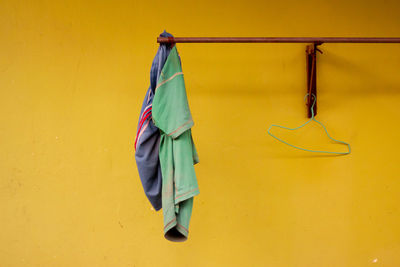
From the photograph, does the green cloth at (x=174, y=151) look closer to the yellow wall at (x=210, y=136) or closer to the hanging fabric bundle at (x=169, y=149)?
the hanging fabric bundle at (x=169, y=149)

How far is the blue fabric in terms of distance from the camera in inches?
38.7

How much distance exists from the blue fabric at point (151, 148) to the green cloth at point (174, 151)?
0.10 feet

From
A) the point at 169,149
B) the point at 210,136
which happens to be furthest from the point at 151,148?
the point at 210,136

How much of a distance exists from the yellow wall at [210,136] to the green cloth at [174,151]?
44 centimetres

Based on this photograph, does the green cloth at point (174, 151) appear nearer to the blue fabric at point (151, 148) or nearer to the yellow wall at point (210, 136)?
the blue fabric at point (151, 148)

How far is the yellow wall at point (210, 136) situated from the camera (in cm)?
141

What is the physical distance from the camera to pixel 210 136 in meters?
1.44

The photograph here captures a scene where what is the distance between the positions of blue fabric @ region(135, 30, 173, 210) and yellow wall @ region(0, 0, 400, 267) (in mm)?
407

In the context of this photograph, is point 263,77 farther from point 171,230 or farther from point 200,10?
point 171,230

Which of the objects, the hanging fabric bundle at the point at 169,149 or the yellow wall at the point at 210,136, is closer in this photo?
the hanging fabric bundle at the point at 169,149

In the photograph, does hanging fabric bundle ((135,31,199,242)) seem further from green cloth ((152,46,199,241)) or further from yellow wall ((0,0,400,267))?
yellow wall ((0,0,400,267))

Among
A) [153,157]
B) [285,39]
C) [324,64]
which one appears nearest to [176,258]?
[153,157]

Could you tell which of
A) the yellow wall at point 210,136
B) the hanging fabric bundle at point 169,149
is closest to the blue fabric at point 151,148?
the hanging fabric bundle at point 169,149

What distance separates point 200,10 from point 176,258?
131cm
